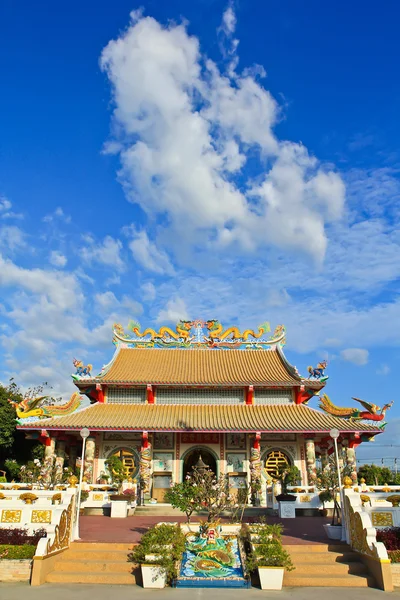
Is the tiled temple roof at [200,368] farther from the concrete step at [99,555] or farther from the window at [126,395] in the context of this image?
the concrete step at [99,555]

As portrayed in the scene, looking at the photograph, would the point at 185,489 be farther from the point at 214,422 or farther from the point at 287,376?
the point at 287,376

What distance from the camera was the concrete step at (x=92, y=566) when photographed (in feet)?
33.8

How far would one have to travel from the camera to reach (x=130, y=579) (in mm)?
9969

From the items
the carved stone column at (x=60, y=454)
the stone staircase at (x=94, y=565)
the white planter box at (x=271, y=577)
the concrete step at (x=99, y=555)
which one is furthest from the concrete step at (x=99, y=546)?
the carved stone column at (x=60, y=454)

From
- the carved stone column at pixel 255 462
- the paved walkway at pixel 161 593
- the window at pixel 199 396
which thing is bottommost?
the paved walkway at pixel 161 593

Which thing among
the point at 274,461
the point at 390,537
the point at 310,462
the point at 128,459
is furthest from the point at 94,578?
the point at 274,461

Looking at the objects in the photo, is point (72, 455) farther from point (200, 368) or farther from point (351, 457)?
point (351, 457)

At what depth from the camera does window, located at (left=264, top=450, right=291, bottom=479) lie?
2352 cm

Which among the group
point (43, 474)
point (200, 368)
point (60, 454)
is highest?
point (200, 368)

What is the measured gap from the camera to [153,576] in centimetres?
961

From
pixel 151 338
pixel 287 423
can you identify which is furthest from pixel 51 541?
pixel 151 338

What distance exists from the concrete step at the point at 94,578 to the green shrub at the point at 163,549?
1.37ft

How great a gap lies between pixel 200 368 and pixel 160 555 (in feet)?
57.9

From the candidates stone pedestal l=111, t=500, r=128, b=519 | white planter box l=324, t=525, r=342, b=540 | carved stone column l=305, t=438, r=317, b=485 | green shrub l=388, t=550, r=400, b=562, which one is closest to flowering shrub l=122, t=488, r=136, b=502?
stone pedestal l=111, t=500, r=128, b=519
